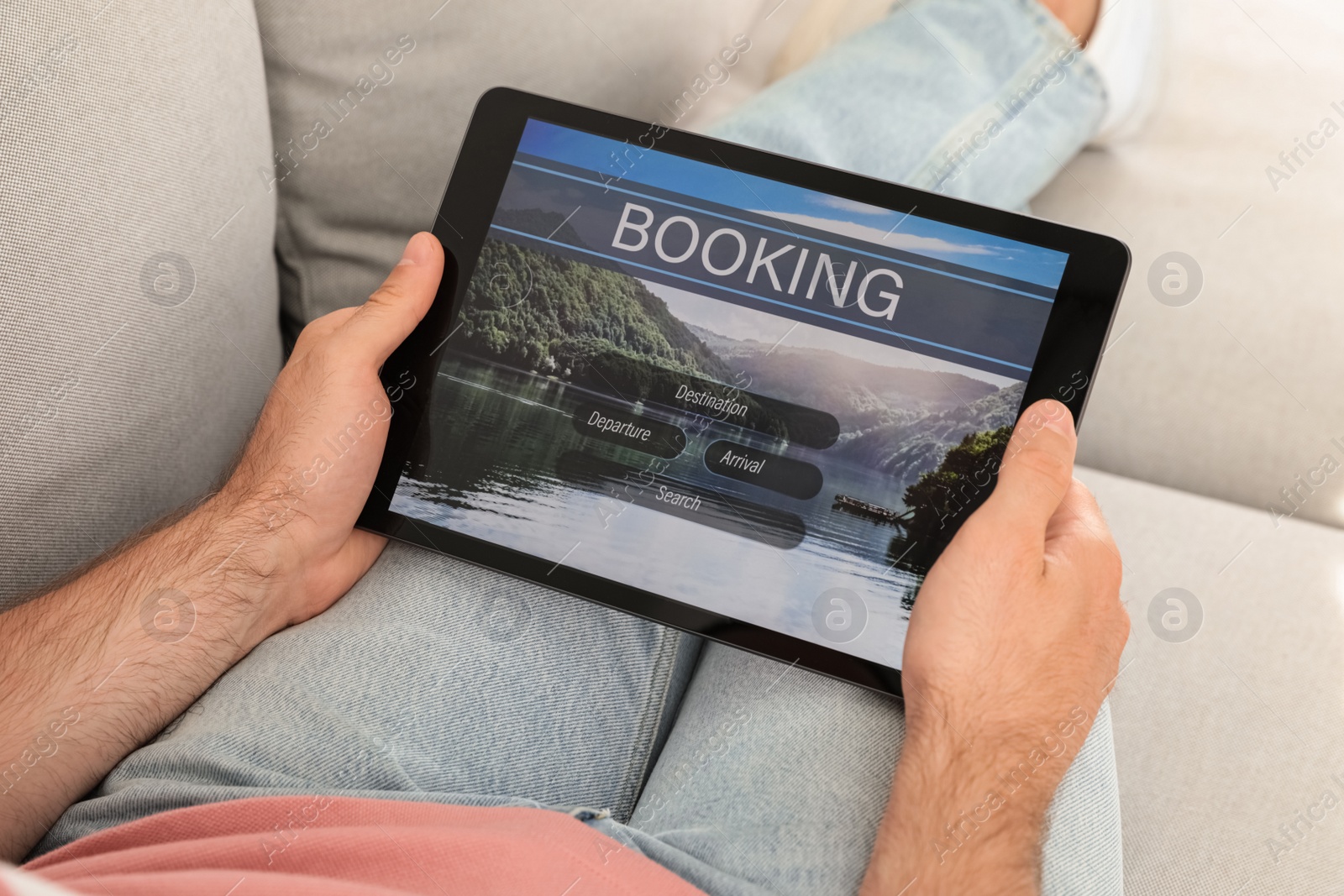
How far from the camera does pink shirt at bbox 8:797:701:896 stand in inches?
18.8

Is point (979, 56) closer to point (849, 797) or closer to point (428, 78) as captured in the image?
point (428, 78)

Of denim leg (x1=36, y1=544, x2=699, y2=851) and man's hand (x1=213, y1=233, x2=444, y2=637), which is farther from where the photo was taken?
man's hand (x1=213, y1=233, x2=444, y2=637)

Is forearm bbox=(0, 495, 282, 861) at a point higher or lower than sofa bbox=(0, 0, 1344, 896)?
lower

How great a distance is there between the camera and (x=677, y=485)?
64 cm

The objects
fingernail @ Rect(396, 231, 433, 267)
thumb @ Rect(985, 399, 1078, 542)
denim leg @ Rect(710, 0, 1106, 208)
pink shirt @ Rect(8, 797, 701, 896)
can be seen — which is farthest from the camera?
denim leg @ Rect(710, 0, 1106, 208)

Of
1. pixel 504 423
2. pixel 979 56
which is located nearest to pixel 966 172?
pixel 979 56

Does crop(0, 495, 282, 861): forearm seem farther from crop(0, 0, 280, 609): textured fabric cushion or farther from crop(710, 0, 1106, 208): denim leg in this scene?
crop(710, 0, 1106, 208): denim leg

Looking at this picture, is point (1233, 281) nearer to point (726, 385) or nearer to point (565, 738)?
point (726, 385)

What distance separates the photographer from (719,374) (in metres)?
0.64

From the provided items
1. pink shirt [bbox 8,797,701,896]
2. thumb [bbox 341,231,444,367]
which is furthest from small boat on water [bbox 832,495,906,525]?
thumb [bbox 341,231,444,367]

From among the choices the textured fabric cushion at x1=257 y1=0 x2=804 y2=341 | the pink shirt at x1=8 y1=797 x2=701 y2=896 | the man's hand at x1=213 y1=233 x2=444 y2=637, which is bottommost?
the pink shirt at x1=8 y1=797 x2=701 y2=896

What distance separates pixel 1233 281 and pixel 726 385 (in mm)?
654

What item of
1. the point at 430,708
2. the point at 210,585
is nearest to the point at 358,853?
the point at 430,708

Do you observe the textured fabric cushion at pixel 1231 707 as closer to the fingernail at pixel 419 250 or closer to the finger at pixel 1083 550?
the finger at pixel 1083 550
